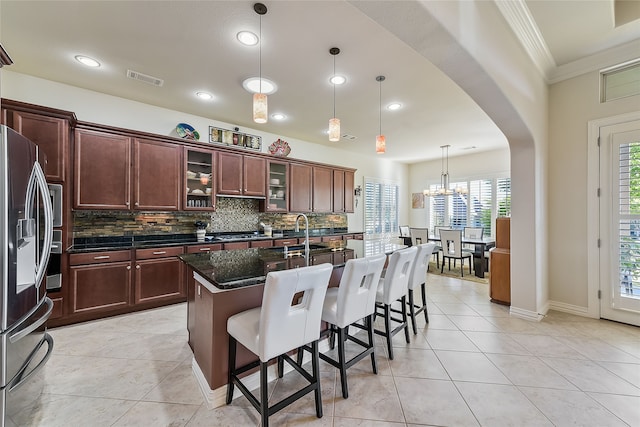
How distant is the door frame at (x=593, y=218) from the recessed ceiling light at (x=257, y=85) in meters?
3.92

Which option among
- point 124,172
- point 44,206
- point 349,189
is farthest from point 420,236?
point 44,206

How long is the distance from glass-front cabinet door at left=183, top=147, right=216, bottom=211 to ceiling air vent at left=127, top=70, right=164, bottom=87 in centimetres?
96

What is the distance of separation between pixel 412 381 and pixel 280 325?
1.27m

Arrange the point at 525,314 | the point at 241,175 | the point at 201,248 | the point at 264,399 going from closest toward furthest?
the point at 264,399, the point at 525,314, the point at 201,248, the point at 241,175

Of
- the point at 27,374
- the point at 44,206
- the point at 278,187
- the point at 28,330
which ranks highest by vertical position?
the point at 278,187

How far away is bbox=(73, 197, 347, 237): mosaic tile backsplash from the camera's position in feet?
11.2

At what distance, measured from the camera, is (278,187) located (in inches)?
196

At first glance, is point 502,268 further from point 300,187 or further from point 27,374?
point 27,374

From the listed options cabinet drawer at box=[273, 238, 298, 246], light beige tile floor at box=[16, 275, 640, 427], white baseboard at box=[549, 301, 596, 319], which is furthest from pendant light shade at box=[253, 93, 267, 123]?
white baseboard at box=[549, 301, 596, 319]

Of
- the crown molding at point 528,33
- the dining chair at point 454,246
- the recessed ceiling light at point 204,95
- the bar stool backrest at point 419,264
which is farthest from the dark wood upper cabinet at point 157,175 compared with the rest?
the dining chair at point 454,246

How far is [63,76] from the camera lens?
3008 millimetres

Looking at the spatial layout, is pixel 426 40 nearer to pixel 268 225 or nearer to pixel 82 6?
pixel 82 6

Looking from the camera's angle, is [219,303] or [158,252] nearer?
[219,303]

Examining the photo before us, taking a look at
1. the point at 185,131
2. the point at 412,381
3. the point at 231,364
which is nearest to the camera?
the point at 231,364
